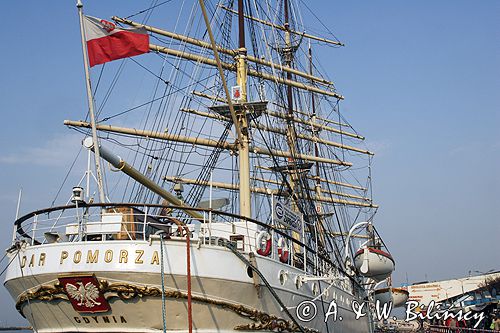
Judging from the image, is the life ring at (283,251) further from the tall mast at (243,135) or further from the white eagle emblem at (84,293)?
the white eagle emblem at (84,293)

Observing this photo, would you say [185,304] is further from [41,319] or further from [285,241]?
[285,241]

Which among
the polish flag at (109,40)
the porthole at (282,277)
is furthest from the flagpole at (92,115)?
the porthole at (282,277)

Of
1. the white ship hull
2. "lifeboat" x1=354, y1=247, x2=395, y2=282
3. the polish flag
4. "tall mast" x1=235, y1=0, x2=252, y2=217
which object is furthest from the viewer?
"lifeboat" x1=354, y1=247, x2=395, y2=282

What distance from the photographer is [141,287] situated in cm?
1345

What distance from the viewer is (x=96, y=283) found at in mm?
13445

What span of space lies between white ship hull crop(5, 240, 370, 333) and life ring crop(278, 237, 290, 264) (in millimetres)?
1794

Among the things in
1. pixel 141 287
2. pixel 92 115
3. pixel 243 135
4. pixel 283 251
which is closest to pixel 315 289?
pixel 283 251

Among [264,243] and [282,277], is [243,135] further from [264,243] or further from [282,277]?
[282,277]

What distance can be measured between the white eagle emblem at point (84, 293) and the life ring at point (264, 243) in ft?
14.0

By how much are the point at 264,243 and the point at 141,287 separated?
3776mm

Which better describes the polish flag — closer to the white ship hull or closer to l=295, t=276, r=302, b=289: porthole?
the white ship hull

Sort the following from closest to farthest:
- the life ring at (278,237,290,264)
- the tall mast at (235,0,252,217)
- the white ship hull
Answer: the white ship hull
the life ring at (278,237,290,264)
the tall mast at (235,0,252,217)

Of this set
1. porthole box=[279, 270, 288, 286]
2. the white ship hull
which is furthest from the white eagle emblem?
porthole box=[279, 270, 288, 286]

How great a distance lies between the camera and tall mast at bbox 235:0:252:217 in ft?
70.3
